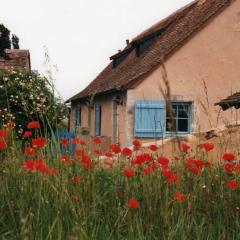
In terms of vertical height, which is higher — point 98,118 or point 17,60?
point 17,60

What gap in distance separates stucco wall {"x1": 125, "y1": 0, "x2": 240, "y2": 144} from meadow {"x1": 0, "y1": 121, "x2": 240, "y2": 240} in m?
10.9

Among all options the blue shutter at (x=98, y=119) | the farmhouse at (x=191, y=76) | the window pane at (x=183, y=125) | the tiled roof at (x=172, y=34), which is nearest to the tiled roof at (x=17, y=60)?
the blue shutter at (x=98, y=119)

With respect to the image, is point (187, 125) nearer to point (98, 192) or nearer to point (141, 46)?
point (141, 46)

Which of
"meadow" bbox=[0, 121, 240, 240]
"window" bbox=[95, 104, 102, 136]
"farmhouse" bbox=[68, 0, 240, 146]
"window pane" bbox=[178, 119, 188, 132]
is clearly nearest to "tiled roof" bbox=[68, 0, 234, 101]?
"farmhouse" bbox=[68, 0, 240, 146]

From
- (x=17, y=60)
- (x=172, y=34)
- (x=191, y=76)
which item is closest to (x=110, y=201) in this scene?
(x=191, y=76)

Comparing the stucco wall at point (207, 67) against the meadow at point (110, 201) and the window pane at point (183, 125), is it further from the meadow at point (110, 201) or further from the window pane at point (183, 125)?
the meadow at point (110, 201)

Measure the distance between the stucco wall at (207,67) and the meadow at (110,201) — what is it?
10873 millimetres

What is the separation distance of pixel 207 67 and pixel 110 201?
12084 millimetres

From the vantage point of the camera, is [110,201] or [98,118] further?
[98,118]

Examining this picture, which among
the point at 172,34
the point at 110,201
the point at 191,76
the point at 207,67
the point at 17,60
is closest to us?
the point at 110,201

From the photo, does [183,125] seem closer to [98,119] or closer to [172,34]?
[172,34]

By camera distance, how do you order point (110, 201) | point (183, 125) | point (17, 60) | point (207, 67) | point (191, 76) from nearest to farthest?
point (110, 201)
point (191, 76)
point (207, 67)
point (183, 125)
point (17, 60)

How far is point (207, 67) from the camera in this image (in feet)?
50.1

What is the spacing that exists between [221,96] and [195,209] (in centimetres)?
1191
